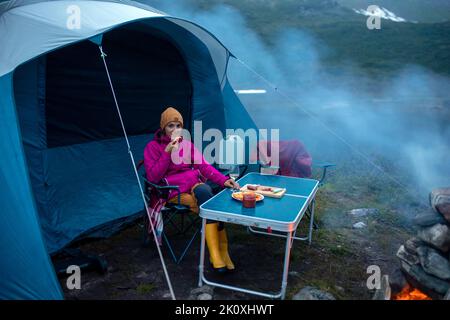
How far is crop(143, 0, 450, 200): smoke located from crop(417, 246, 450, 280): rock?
6.66 feet

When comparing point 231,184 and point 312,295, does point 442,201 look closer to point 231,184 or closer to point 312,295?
point 312,295

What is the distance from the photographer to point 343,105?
11.4 meters

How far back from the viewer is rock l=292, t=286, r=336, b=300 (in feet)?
8.46

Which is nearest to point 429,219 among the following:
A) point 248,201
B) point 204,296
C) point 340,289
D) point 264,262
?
point 340,289

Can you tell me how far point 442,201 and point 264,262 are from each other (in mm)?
1477

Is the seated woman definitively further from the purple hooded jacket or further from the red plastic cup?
the red plastic cup

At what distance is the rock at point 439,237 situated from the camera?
2.37m

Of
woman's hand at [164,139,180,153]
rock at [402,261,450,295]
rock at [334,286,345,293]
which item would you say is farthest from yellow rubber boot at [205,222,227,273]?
rock at [402,261,450,295]

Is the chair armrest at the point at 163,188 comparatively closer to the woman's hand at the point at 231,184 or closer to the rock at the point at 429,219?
the woman's hand at the point at 231,184

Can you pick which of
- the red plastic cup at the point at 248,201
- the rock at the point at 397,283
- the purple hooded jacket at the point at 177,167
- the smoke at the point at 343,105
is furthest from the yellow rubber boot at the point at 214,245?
the smoke at the point at 343,105
